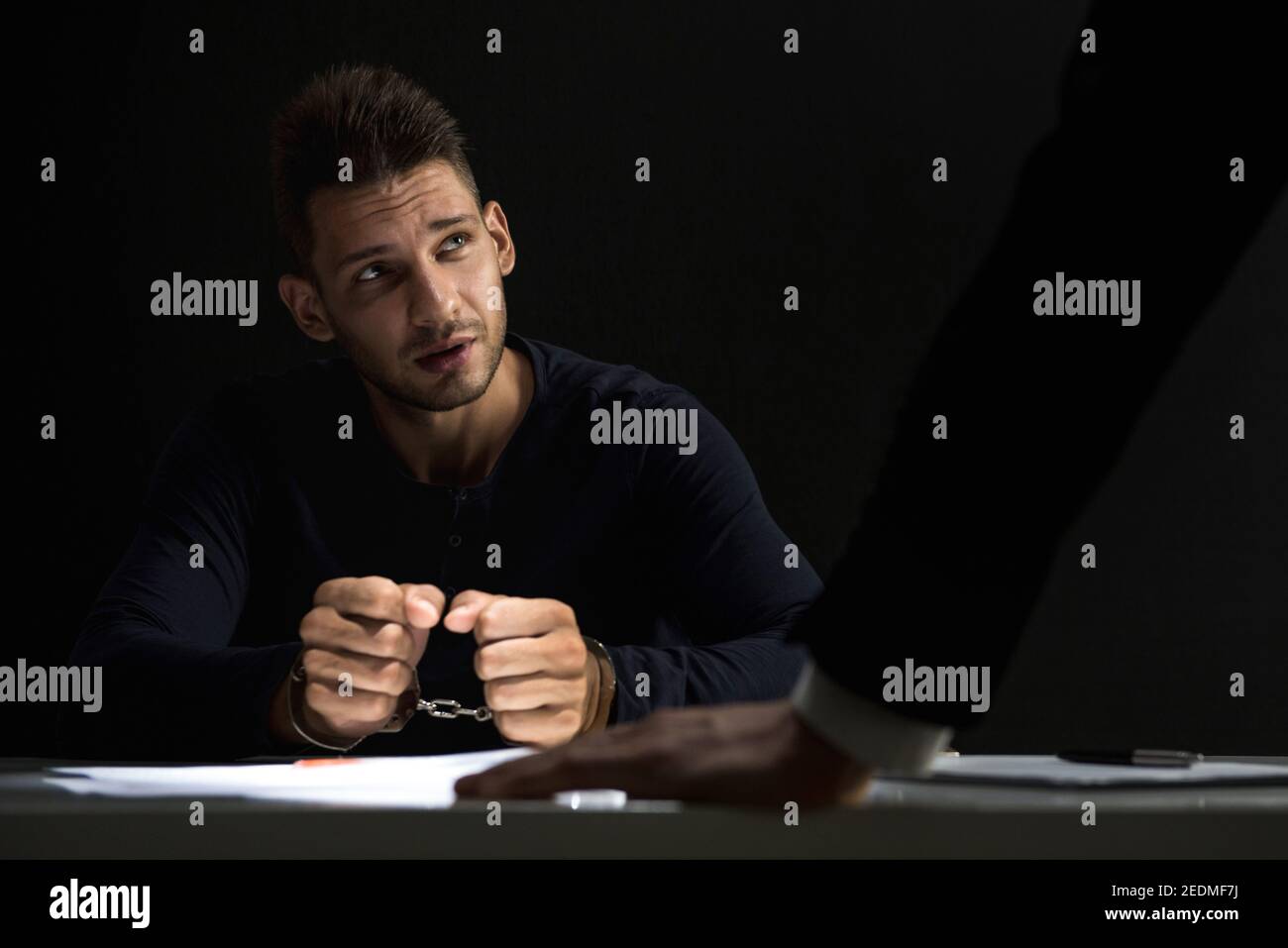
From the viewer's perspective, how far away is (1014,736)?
2.06 m

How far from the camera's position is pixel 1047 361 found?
398mm

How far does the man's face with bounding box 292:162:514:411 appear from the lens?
1.84 m

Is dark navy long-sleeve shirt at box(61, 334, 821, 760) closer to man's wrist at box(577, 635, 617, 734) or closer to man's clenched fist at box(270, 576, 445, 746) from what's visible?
man's wrist at box(577, 635, 617, 734)

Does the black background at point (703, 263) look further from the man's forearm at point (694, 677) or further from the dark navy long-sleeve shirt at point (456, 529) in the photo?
the man's forearm at point (694, 677)

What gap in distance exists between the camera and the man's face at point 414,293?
1844mm

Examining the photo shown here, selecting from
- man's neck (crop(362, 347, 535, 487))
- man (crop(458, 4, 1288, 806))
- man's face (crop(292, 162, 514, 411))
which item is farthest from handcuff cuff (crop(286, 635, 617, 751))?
man (crop(458, 4, 1288, 806))

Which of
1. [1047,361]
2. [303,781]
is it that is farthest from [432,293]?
[1047,361]

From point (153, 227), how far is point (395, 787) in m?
1.70

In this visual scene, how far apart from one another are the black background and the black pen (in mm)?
1274

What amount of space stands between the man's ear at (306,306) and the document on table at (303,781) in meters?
1.29

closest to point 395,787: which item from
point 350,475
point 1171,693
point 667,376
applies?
point 350,475

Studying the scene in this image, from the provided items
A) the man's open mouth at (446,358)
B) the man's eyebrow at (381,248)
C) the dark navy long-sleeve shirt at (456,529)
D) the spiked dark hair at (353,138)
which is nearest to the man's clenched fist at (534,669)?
the dark navy long-sleeve shirt at (456,529)

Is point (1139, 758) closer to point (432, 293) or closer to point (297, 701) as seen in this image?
point (297, 701)
